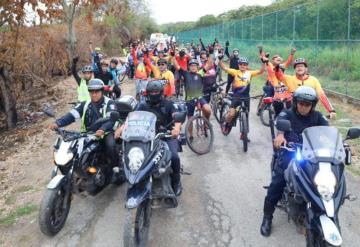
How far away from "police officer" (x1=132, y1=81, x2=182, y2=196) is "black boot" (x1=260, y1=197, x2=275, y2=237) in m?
1.21

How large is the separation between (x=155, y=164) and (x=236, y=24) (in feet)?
87.4

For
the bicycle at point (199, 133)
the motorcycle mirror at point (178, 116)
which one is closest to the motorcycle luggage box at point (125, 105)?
the motorcycle mirror at point (178, 116)

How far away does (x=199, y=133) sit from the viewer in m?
8.41

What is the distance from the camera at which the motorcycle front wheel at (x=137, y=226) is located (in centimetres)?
406

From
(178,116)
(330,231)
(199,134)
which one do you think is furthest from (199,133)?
(330,231)

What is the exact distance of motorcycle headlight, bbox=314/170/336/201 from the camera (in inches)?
137

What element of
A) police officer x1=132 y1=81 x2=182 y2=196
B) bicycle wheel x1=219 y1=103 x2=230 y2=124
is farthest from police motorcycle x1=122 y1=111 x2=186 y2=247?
bicycle wheel x1=219 y1=103 x2=230 y2=124

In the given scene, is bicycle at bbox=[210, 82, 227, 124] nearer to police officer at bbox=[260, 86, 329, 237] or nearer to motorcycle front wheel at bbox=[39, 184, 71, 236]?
police officer at bbox=[260, 86, 329, 237]

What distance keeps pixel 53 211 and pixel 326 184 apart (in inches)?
128

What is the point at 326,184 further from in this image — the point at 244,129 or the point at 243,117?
the point at 243,117

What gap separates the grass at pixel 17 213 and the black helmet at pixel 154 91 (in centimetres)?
248

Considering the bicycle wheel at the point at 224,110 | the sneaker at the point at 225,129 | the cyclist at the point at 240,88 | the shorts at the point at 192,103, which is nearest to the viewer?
the cyclist at the point at 240,88

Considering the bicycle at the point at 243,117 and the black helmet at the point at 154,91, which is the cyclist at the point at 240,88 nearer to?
the bicycle at the point at 243,117

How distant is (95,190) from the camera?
565cm
